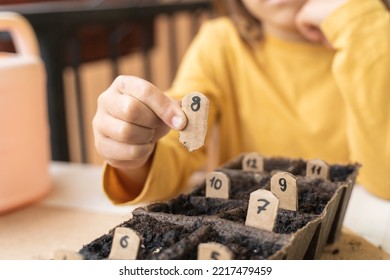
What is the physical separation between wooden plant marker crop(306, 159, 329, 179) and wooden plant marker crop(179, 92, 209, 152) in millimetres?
166

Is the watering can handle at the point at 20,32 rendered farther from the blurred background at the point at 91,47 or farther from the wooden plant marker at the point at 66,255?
the wooden plant marker at the point at 66,255

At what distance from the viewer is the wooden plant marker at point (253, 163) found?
0.58 m

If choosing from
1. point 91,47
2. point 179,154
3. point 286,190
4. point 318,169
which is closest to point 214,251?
point 286,190

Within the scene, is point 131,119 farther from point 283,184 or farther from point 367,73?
point 367,73

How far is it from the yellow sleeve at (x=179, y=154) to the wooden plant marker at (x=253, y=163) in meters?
0.12

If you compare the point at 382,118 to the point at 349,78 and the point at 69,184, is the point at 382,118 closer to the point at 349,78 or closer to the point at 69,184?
the point at 349,78

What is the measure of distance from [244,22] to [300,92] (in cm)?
17

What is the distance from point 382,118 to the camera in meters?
0.74

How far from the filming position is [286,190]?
0.45m

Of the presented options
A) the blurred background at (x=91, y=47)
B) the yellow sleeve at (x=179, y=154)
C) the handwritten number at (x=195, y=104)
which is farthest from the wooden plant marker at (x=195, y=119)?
the blurred background at (x=91, y=47)

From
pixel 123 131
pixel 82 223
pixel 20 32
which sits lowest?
pixel 82 223

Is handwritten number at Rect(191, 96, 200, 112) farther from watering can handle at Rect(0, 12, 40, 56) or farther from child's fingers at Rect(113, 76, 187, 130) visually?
watering can handle at Rect(0, 12, 40, 56)

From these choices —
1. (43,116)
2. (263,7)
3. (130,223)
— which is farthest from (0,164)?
(263,7)
